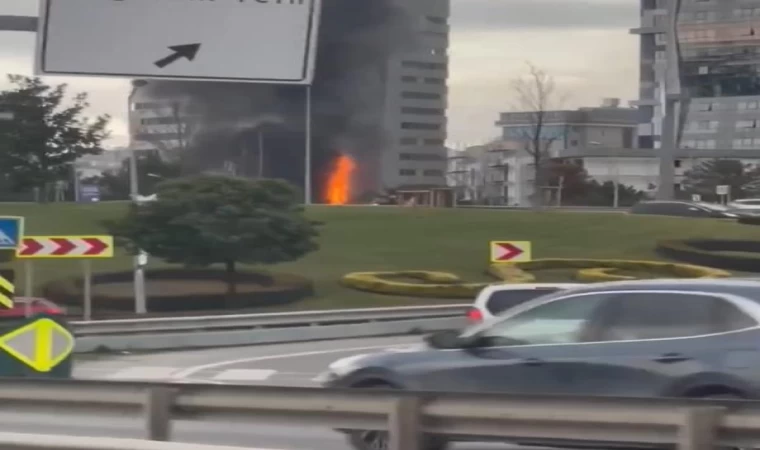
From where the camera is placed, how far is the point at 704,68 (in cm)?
12581

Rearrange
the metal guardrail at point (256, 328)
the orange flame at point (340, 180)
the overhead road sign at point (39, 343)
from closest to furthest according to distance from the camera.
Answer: the overhead road sign at point (39, 343) → the metal guardrail at point (256, 328) → the orange flame at point (340, 180)

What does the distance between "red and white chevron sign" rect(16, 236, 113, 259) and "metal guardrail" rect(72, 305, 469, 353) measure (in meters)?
1.42

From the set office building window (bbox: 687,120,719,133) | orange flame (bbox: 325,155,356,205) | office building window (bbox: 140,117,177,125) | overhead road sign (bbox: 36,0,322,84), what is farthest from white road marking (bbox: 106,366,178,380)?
office building window (bbox: 687,120,719,133)

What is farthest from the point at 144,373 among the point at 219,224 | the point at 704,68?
the point at 704,68

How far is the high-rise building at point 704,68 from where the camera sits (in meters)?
124

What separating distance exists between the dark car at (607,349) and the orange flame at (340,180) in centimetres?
7322

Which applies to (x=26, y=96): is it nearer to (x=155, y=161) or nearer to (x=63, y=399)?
(x=155, y=161)

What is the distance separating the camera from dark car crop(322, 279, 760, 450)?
1066 cm

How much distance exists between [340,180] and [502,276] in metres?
42.4

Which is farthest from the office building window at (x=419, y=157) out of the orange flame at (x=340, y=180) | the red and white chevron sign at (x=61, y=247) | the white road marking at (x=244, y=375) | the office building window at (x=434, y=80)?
the white road marking at (x=244, y=375)

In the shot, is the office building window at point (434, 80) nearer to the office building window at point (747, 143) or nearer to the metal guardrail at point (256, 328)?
the office building window at point (747, 143)

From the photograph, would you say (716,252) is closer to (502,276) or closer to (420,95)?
(502,276)

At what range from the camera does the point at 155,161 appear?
224 feet

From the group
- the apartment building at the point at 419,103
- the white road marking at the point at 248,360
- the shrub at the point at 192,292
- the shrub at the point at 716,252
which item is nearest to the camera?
the white road marking at the point at 248,360
